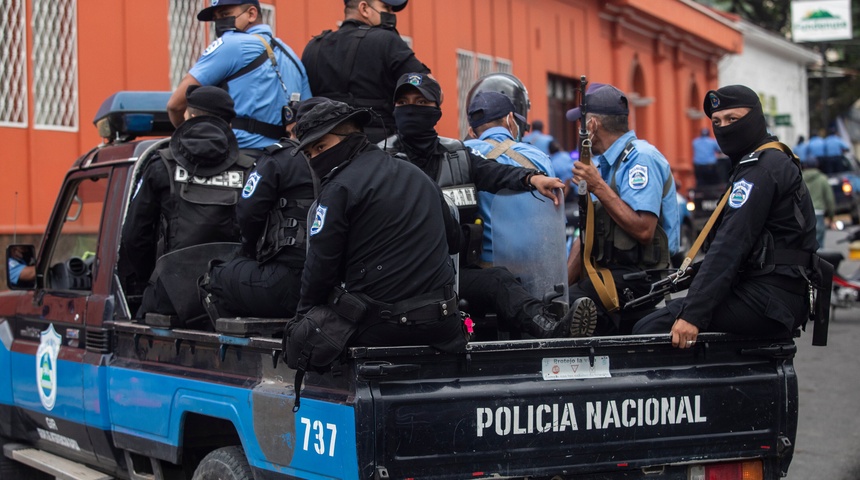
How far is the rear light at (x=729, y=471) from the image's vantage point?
453 centimetres

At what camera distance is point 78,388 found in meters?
5.67

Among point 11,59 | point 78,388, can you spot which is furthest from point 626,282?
point 11,59

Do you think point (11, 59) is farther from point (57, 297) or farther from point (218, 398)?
point (218, 398)

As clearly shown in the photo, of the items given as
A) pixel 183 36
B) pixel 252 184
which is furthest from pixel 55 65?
pixel 252 184

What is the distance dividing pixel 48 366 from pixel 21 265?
0.82m

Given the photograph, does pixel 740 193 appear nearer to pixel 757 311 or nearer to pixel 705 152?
pixel 757 311

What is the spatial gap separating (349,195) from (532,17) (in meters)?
18.0

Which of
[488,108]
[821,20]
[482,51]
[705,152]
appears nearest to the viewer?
[488,108]

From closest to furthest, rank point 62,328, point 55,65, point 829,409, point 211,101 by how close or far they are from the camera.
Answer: point 211,101, point 62,328, point 829,409, point 55,65

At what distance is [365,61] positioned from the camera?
6.24 meters

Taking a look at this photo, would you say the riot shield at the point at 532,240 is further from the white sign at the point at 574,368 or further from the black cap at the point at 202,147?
the black cap at the point at 202,147

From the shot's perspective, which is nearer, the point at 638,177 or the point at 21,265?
the point at 638,177

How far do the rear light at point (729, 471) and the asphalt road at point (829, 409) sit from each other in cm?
240

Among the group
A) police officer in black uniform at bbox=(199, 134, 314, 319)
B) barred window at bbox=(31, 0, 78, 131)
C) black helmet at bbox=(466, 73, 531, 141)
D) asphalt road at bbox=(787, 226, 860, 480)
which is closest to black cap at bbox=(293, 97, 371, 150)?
police officer in black uniform at bbox=(199, 134, 314, 319)
